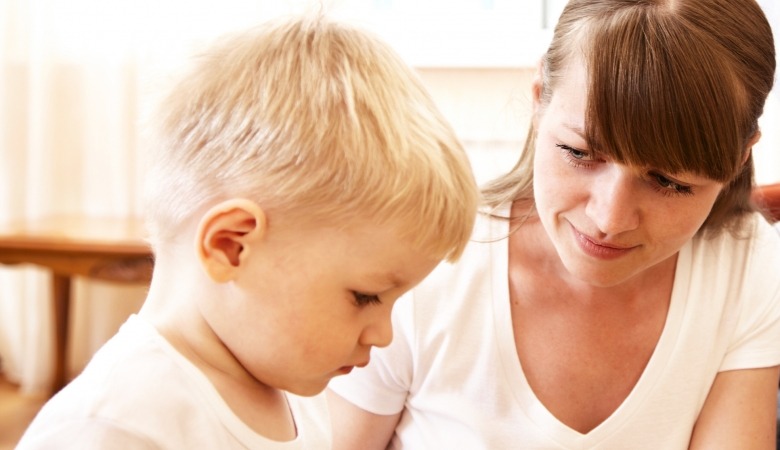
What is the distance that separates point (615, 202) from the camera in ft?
4.07

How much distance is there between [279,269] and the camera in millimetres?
970

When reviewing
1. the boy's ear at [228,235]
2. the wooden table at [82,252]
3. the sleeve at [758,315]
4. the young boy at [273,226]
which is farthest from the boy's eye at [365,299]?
the wooden table at [82,252]

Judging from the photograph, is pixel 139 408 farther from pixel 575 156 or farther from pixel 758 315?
pixel 758 315

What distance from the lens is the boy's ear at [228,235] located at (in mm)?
937

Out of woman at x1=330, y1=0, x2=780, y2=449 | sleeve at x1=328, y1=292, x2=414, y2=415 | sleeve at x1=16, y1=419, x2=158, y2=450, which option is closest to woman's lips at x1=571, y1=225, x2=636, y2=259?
woman at x1=330, y1=0, x2=780, y2=449

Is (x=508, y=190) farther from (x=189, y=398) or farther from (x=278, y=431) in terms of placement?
(x=189, y=398)

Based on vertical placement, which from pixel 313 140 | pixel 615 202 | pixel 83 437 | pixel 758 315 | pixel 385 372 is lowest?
pixel 385 372

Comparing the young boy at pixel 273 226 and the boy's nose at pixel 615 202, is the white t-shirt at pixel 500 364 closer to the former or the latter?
the boy's nose at pixel 615 202

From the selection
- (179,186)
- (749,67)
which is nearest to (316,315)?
(179,186)

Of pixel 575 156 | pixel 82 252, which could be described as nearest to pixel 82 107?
pixel 82 252

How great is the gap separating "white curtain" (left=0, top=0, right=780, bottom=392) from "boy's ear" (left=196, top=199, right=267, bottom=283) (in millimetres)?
2502

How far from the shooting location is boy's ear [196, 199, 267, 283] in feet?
3.07

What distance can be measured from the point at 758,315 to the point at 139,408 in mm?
981

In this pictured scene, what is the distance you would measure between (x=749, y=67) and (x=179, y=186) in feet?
2.32
